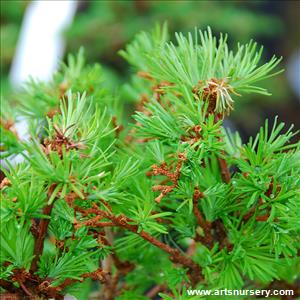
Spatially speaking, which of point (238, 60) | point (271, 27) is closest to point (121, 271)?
point (238, 60)

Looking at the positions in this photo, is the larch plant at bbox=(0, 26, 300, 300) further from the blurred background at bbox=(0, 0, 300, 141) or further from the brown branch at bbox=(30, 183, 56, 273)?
the blurred background at bbox=(0, 0, 300, 141)

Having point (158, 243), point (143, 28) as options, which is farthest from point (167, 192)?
point (143, 28)

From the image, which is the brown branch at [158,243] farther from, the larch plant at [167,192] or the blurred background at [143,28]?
the blurred background at [143,28]

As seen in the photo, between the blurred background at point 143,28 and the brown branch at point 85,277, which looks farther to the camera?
the blurred background at point 143,28

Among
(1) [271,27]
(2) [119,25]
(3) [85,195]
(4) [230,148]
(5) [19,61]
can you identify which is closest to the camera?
(3) [85,195]

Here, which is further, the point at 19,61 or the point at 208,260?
the point at 19,61

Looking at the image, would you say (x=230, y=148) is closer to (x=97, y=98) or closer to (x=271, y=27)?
(x=97, y=98)

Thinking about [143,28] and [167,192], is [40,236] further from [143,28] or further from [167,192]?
[143,28]

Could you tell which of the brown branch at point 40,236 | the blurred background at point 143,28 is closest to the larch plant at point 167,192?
the brown branch at point 40,236
